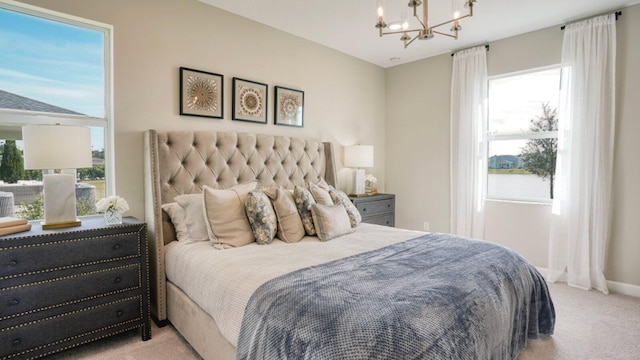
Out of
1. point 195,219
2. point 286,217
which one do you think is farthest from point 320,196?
point 195,219

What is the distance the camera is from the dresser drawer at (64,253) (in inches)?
68.3

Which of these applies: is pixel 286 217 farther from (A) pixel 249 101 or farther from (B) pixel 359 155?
(B) pixel 359 155

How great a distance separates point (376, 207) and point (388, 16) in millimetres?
2155

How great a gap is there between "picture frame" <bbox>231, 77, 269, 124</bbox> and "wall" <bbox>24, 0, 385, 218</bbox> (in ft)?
0.21

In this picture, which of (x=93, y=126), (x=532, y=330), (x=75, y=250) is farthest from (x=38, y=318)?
(x=532, y=330)

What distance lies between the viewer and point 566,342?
88.5 inches

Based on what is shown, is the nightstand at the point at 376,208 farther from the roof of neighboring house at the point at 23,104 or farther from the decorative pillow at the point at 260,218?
the roof of neighboring house at the point at 23,104

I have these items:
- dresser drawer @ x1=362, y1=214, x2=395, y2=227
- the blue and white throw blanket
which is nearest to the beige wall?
dresser drawer @ x1=362, y1=214, x2=395, y2=227

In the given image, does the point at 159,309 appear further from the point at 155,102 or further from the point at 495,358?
the point at 495,358

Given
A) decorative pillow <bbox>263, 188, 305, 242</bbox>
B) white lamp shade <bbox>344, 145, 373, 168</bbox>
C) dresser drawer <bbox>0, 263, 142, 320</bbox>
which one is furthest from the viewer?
white lamp shade <bbox>344, 145, 373, 168</bbox>

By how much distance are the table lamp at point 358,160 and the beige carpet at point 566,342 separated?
232cm

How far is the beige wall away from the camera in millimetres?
3061

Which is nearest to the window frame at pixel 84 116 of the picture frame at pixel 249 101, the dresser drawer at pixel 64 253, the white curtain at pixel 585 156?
the dresser drawer at pixel 64 253

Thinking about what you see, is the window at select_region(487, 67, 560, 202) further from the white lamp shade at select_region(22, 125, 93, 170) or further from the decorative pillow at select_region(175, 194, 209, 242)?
the white lamp shade at select_region(22, 125, 93, 170)
